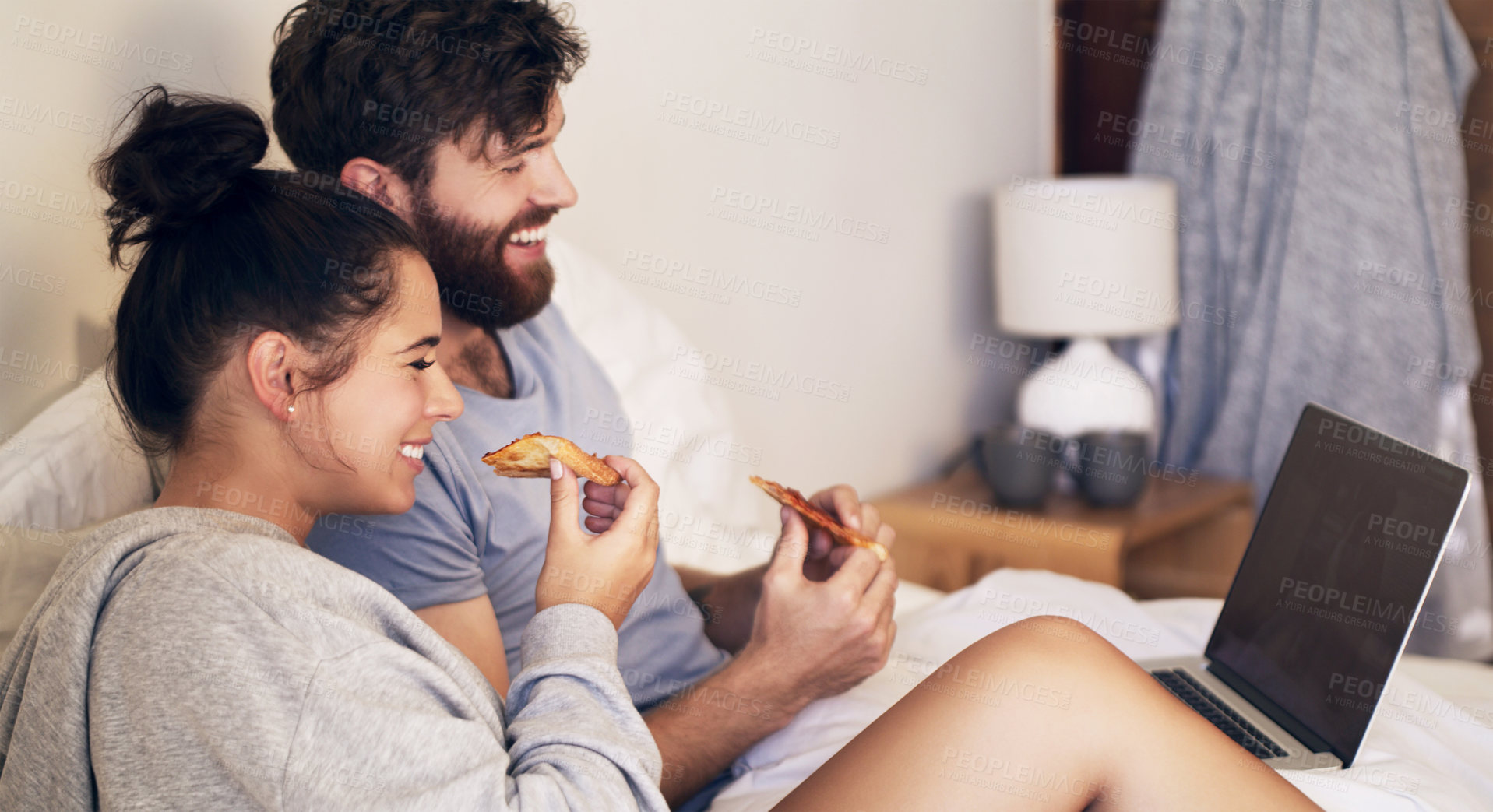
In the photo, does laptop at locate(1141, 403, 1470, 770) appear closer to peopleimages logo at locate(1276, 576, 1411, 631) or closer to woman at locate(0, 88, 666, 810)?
peopleimages logo at locate(1276, 576, 1411, 631)

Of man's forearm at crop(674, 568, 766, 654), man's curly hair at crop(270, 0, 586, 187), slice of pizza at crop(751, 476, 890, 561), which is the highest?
man's curly hair at crop(270, 0, 586, 187)

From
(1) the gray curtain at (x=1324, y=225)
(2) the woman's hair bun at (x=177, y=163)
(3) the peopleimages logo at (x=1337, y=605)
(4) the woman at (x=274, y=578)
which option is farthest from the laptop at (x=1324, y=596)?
(1) the gray curtain at (x=1324, y=225)

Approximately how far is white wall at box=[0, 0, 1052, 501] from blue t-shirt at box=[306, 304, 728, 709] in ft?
1.08

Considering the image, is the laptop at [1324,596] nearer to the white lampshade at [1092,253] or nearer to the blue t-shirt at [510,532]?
the blue t-shirt at [510,532]

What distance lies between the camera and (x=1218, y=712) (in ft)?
3.80

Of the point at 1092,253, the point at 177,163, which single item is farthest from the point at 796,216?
the point at 177,163

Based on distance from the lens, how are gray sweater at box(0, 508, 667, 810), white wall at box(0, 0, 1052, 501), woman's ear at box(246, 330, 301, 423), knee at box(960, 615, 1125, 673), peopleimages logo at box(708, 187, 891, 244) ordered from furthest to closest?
peopleimages logo at box(708, 187, 891, 244), white wall at box(0, 0, 1052, 501), knee at box(960, 615, 1125, 673), woman's ear at box(246, 330, 301, 423), gray sweater at box(0, 508, 667, 810)

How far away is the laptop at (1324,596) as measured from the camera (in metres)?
1.00

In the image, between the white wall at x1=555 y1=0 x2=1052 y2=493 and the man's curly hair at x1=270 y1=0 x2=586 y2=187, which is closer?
the man's curly hair at x1=270 y1=0 x2=586 y2=187

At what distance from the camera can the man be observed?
103cm

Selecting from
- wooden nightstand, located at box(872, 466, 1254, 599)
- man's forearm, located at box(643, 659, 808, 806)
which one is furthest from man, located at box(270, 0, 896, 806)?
wooden nightstand, located at box(872, 466, 1254, 599)

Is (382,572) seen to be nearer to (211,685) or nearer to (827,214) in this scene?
(211,685)

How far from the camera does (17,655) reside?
0.76 m

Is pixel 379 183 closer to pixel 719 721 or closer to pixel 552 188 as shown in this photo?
pixel 552 188
